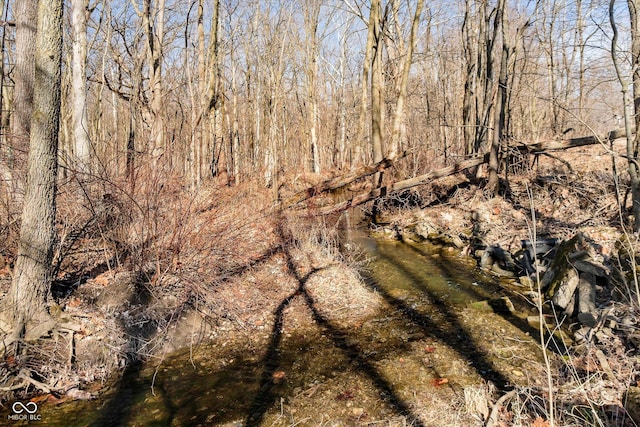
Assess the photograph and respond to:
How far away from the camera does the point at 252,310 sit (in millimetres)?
6188

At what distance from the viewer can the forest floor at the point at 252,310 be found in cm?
385

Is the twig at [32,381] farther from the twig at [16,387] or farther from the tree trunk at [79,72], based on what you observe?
the tree trunk at [79,72]

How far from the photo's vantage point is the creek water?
153 inches

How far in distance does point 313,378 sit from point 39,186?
365 centimetres

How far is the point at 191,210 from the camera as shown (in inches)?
246

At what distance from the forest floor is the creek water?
33mm

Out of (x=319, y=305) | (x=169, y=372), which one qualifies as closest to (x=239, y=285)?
(x=319, y=305)

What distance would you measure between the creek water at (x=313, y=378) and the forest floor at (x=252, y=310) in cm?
3

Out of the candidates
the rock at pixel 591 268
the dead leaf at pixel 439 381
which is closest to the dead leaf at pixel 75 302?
the dead leaf at pixel 439 381

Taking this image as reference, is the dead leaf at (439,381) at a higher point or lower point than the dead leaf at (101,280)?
lower

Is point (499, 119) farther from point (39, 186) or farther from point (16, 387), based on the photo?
point (16, 387)

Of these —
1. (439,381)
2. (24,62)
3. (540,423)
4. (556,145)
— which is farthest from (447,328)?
(556,145)

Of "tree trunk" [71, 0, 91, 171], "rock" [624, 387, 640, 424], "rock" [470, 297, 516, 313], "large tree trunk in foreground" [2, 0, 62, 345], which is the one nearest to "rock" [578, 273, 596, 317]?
"rock" [470, 297, 516, 313]

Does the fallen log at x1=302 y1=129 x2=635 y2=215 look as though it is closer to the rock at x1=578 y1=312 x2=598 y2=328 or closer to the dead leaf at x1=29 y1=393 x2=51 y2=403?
the rock at x1=578 y1=312 x2=598 y2=328
